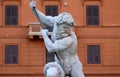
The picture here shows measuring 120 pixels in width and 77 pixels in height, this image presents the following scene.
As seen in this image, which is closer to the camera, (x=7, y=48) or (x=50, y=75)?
(x=50, y=75)

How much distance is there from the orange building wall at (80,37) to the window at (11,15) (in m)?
0.33

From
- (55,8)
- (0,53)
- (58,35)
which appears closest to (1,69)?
(0,53)

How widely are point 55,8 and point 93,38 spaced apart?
396 centimetres

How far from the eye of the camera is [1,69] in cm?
4859

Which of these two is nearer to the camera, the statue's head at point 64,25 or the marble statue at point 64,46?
the marble statue at point 64,46

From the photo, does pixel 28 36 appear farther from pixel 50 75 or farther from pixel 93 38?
pixel 50 75

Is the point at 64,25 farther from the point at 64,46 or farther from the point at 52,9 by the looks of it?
the point at 52,9

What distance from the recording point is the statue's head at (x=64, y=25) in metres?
12.3

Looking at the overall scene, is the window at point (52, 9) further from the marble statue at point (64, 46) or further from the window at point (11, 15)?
the marble statue at point (64, 46)

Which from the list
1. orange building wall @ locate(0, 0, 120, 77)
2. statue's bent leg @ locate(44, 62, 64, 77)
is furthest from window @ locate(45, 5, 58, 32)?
statue's bent leg @ locate(44, 62, 64, 77)

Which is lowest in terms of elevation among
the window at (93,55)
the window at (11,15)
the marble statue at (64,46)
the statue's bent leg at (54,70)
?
the window at (93,55)

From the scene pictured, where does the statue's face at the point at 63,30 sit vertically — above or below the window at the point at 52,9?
below

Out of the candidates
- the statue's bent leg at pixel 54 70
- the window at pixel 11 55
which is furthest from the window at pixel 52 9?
the statue's bent leg at pixel 54 70

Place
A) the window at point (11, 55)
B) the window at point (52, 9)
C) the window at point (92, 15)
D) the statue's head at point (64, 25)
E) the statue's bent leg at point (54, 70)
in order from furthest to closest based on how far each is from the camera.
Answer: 1. the window at point (92, 15)
2. the window at point (52, 9)
3. the window at point (11, 55)
4. the statue's head at point (64, 25)
5. the statue's bent leg at point (54, 70)
